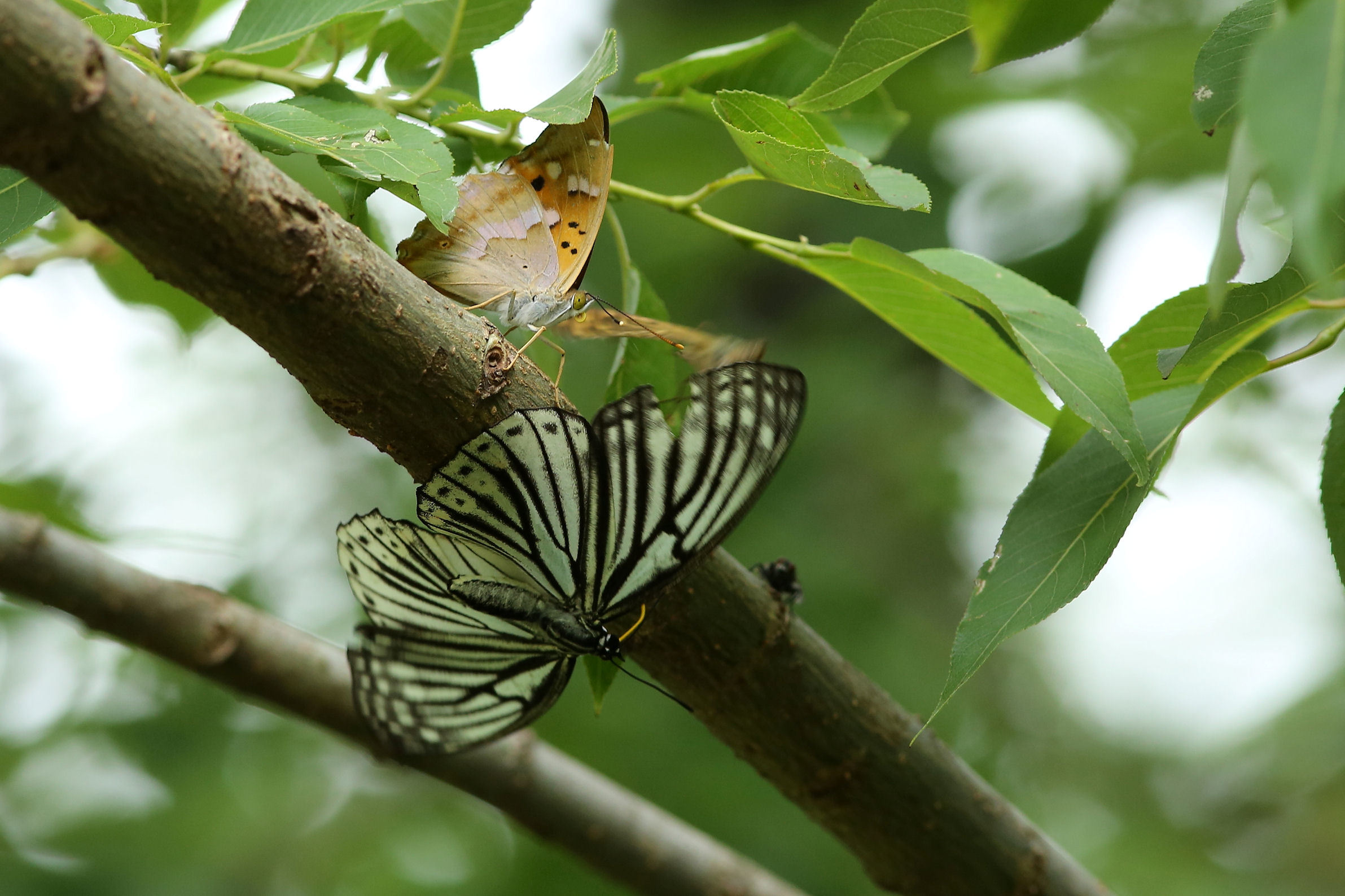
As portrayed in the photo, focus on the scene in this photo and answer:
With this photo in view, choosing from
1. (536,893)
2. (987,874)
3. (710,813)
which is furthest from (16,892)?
(987,874)

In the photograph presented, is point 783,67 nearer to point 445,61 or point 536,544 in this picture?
point 445,61

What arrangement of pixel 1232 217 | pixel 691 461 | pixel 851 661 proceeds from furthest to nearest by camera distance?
pixel 851 661 → pixel 691 461 → pixel 1232 217

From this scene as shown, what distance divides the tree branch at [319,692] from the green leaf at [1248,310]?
1.24 m

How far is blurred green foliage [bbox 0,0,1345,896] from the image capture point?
10.4ft

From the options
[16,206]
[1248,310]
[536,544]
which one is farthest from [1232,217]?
[16,206]

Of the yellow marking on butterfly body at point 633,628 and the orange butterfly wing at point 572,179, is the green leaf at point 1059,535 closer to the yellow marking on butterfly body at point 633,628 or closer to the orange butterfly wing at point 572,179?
the yellow marking on butterfly body at point 633,628

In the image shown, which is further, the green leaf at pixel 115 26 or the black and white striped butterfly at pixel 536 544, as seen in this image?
the black and white striped butterfly at pixel 536 544

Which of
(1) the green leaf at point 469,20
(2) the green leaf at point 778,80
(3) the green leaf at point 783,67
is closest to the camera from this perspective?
(1) the green leaf at point 469,20

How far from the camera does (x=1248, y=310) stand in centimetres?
99

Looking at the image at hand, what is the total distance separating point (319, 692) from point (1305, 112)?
170 cm

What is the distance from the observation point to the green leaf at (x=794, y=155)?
1028 millimetres

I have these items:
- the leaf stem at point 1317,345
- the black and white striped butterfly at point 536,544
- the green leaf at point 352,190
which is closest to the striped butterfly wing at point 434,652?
the black and white striped butterfly at point 536,544

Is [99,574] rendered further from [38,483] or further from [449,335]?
[449,335]

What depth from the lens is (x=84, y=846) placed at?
124 inches
